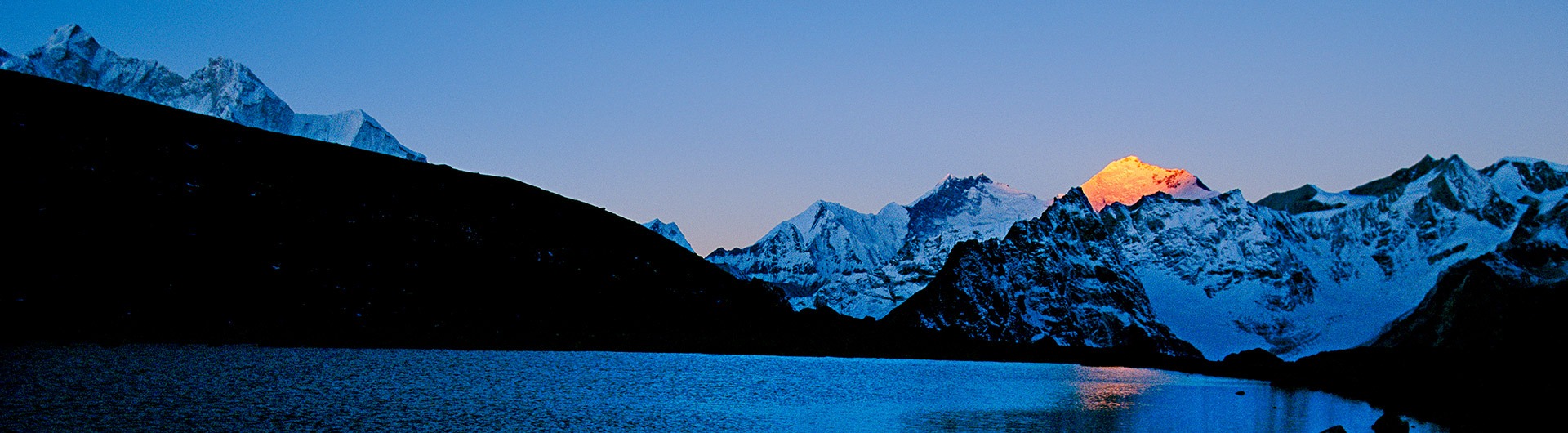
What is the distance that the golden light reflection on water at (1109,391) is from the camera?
112 m

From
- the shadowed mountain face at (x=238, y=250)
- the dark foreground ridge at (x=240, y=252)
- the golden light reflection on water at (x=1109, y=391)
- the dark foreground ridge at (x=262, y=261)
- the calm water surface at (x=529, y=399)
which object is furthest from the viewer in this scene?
the shadowed mountain face at (x=238, y=250)

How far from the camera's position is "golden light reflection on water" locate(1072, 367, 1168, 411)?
4392 inches

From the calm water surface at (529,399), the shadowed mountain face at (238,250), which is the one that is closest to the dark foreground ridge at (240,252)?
the shadowed mountain face at (238,250)

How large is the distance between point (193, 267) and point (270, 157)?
1896 inches

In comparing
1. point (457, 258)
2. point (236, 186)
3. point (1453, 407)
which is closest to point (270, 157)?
point (236, 186)

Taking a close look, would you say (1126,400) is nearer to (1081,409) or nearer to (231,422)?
(1081,409)

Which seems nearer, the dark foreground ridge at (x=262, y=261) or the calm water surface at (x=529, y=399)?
the calm water surface at (x=529, y=399)

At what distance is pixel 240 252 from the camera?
471 ft

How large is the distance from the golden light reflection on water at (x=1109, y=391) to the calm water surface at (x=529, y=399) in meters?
0.98

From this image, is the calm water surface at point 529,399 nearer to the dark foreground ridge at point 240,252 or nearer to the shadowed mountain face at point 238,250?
the dark foreground ridge at point 240,252

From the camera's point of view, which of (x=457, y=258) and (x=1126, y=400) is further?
(x=457, y=258)

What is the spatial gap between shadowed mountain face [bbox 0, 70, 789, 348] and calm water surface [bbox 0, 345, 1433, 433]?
56.0ft

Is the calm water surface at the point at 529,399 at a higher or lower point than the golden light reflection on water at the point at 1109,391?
lower

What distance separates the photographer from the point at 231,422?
182ft
